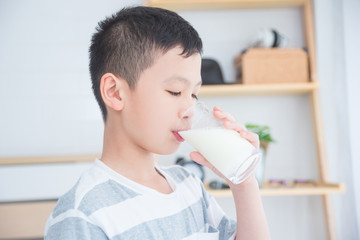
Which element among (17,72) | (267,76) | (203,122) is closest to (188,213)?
(203,122)

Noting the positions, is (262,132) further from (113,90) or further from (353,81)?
(113,90)

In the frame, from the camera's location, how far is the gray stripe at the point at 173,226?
710mm

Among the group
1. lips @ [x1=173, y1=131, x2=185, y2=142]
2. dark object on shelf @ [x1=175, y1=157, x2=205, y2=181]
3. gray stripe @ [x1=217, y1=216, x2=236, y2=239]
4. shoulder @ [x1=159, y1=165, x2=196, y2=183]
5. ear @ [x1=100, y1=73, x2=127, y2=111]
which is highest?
ear @ [x1=100, y1=73, x2=127, y2=111]

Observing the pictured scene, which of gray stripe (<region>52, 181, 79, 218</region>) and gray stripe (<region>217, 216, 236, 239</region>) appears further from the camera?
gray stripe (<region>217, 216, 236, 239</region>)

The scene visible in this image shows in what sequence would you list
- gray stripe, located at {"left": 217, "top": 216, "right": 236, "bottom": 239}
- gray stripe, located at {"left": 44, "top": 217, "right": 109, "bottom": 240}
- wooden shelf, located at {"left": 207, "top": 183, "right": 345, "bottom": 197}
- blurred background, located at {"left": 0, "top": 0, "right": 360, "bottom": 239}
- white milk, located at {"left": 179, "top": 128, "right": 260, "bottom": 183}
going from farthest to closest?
blurred background, located at {"left": 0, "top": 0, "right": 360, "bottom": 239} < wooden shelf, located at {"left": 207, "top": 183, "right": 345, "bottom": 197} < gray stripe, located at {"left": 217, "top": 216, "right": 236, "bottom": 239} < white milk, located at {"left": 179, "top": 128, "right": 260, "bottom": 183} < gray stripe, located at {"left": 44, "top": 217, "right": 109, "bottom": 240}

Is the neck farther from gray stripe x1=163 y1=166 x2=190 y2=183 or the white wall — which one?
the white wall

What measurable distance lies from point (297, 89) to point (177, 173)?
111 cm

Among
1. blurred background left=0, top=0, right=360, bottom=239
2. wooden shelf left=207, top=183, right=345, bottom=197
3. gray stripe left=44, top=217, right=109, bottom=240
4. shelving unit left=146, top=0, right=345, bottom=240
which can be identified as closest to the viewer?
gray stripe left=44, top=217, right=109, bottom=240

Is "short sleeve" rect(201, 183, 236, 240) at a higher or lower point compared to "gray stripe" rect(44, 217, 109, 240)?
lower

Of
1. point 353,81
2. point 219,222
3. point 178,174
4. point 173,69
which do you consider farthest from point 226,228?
point 353,81

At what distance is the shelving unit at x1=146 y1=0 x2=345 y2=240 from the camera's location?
182cm

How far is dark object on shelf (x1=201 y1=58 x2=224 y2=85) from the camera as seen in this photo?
6.14ft

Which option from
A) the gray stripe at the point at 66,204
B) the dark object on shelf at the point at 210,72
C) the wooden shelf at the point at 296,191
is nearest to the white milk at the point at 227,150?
the gray stripe at the point at 66,204

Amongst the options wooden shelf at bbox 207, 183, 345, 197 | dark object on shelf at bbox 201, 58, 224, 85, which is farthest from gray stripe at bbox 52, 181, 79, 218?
dark object on shelf at bbox 201, 58, 224, 85
